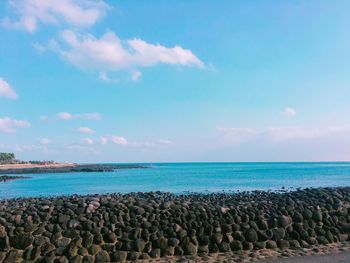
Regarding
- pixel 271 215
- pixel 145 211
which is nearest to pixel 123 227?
pixel 145 211

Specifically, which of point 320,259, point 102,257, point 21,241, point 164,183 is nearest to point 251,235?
point 320,259

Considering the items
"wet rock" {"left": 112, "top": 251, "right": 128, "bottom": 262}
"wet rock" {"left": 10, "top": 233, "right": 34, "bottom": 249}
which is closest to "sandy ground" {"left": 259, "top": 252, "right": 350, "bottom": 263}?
"wet rock" {"left": 112, "top": 251, "right": 128, "bottom": 262}

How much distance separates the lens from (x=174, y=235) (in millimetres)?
12828

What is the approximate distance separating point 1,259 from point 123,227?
327 centimetres

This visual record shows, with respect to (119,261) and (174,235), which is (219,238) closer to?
(174,235)

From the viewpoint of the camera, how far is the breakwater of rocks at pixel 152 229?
39.3ft

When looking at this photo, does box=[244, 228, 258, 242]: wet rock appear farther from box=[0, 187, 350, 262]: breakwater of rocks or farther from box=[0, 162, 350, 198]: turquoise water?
box=[0, 162, 350, 198]: turquoise water

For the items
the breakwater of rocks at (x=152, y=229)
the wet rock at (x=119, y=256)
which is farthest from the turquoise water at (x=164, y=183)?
the wet rock at (x=119, y=256)

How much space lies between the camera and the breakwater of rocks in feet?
39.3

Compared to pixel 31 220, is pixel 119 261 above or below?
below

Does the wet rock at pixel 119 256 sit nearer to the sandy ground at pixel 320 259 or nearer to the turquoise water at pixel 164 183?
the sandy ground at pixel 320 259

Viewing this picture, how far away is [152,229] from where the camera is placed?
13.0m

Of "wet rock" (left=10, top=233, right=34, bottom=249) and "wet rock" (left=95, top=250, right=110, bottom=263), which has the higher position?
"wet rock" (left=10, top=233, right=34, bottom=249)

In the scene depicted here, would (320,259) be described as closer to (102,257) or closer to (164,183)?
(102,257)
